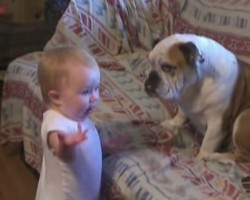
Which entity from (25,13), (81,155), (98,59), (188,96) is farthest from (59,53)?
(25,13)

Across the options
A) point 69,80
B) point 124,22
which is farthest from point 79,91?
point 124,22

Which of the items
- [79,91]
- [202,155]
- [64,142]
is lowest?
[202,155]

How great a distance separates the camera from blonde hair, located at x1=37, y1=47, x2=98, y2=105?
1612 millimetres

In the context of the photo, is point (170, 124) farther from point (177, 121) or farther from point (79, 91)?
point (79, 91)

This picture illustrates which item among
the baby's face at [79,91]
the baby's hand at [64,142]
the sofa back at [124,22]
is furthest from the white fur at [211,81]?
the sofa back at [124,22]

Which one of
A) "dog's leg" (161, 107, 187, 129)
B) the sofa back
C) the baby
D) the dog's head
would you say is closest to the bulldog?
the dog's head

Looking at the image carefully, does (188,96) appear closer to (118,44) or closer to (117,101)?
→ (117,101)

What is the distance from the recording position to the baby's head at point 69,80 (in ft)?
5.29

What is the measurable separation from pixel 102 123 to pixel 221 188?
20.9 inches

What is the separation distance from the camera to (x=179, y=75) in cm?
181

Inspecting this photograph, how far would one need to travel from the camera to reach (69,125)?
1.64m

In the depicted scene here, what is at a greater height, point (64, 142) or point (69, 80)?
point (69, 80)

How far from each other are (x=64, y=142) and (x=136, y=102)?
2.21ft

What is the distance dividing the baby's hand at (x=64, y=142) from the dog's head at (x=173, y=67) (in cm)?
35
